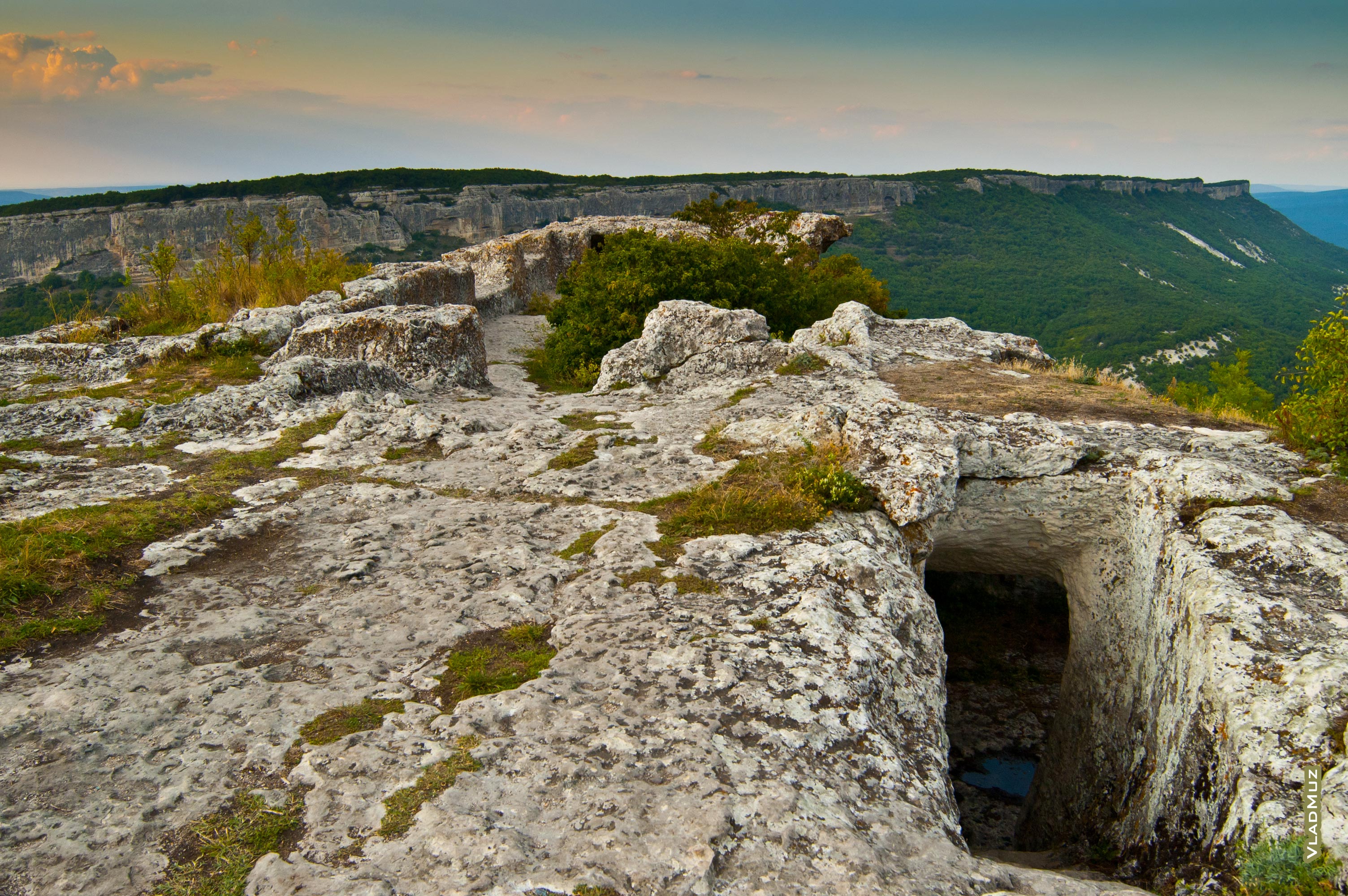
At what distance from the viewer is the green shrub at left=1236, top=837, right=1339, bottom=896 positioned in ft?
12.2

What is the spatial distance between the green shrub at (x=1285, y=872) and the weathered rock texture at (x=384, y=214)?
206ft

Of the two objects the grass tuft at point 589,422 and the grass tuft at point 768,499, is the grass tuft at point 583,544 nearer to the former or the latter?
the grass tuft at point 768,499

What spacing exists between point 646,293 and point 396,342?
560 cm

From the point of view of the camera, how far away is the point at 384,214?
284 feet

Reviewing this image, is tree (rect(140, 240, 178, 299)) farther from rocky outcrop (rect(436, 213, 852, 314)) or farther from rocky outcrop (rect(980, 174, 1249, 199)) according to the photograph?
rocky outcrop (rect(980, 174, 1249, 199))

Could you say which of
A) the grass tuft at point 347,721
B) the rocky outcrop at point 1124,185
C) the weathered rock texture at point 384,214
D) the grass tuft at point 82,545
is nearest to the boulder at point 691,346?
the grass tuft at point 82,545

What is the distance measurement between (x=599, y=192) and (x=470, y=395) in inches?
3664

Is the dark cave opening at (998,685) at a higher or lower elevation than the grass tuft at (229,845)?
lower

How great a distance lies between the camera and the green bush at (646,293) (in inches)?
610

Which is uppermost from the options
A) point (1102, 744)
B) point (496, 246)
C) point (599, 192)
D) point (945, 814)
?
point (599, 192)

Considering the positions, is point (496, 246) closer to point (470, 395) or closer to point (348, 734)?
point (470, 395)

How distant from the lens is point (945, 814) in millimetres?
4160

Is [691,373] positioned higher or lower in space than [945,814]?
higher

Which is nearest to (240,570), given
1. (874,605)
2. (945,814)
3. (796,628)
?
(796,628)
